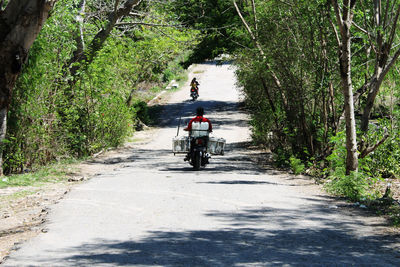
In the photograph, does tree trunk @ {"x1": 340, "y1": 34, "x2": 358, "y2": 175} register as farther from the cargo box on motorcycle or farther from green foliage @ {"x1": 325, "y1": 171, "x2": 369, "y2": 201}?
the cargo box on motorcycle

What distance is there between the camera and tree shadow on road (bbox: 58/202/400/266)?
20.2ft

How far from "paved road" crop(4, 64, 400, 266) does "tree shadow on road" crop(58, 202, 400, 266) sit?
0.01 m

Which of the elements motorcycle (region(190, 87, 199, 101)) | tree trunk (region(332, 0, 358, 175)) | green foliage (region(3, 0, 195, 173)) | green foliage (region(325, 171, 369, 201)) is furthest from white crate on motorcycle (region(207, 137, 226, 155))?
motorcycle (region(190, 87, 199, 101))

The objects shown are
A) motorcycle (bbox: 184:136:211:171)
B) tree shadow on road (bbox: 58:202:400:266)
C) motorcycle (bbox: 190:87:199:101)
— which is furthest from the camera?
motorcycle (bbox: 190:87:199:101)

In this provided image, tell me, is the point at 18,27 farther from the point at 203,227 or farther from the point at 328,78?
the point at 328,78

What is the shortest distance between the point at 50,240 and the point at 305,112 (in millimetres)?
12467

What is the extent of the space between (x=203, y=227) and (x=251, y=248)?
1364 mm

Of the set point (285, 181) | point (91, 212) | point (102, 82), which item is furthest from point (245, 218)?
point (102, 82)

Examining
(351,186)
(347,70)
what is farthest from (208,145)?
(351,186)

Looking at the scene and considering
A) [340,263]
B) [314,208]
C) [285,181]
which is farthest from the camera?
[285,181]

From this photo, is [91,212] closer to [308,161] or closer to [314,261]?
[314,261]

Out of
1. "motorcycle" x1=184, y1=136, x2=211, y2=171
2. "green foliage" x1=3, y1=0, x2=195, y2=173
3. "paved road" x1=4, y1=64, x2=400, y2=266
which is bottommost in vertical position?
"paved road" x1=4, y1=64, x2=400, y2=266

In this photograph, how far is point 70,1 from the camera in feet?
50.3

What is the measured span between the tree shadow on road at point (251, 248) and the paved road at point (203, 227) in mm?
11
